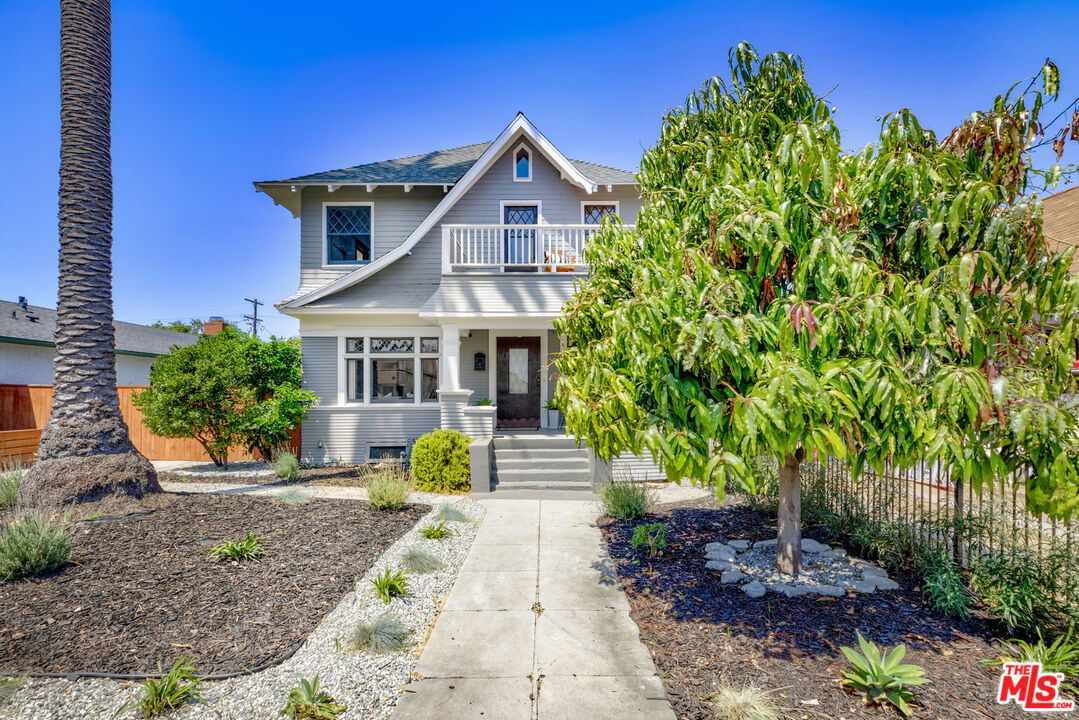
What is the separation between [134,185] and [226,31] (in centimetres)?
410

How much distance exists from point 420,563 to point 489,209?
29.0 ft

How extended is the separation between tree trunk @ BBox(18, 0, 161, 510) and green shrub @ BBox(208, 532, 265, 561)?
8.24 ft

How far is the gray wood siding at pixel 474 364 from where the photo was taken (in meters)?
11.7

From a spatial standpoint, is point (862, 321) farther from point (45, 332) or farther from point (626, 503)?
point (45, 332)

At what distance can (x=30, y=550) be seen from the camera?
417 cm

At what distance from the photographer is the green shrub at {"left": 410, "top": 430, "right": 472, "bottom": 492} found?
8.38 m

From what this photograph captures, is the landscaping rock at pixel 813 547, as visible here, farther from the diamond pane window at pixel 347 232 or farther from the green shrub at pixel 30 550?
the diamond pane window at pixel 347 232

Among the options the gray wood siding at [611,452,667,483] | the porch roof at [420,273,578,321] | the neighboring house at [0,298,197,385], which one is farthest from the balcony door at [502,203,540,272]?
the neighboring house at [0,298,197,385]

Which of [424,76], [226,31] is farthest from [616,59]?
[226,31]

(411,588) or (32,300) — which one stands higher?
(32,300)

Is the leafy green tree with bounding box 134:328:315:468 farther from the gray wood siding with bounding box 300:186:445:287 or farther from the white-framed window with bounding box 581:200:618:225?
the white-framed window with bounding box 581:200:618:225

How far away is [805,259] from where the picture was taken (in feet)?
8.86

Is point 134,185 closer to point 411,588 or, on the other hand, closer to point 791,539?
point 411,588

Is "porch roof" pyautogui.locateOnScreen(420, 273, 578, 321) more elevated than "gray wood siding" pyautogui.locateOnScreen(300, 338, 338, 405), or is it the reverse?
"porch roof" pyautogui.locateOnScreen(420, 273, 578, 321)
